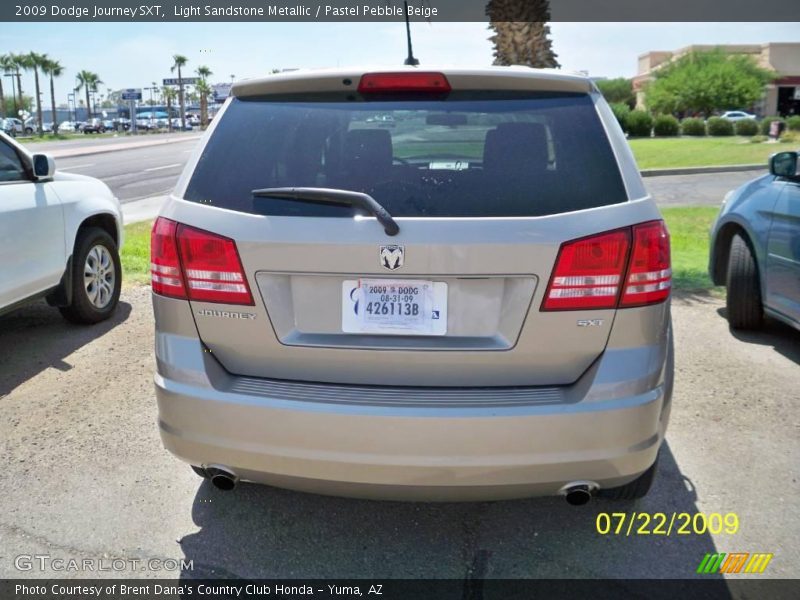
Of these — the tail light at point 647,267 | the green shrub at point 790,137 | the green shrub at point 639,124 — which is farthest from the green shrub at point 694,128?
the tail light at point 647,267

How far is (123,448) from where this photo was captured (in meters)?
3.90

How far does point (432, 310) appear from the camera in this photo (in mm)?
2461

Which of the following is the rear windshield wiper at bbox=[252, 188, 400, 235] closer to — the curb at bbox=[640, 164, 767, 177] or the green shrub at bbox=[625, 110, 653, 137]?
the curb at bbox=[640, 164, 767, 177]

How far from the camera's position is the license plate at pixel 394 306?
2.46 metres

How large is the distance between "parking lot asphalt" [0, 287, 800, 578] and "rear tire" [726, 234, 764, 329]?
120 cm

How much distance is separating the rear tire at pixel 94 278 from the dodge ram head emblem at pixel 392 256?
4211 mm

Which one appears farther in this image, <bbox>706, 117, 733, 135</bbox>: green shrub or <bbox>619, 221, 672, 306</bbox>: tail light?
<bbox>706, 117, 733, 135</bbox>: green shrub

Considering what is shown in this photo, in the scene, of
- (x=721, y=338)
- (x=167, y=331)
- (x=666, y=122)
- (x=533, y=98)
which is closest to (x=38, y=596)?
(x=167, y=331)

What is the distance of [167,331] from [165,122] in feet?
404

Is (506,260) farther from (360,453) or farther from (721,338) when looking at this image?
(721,338)

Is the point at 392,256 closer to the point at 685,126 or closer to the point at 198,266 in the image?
the point at 198,266

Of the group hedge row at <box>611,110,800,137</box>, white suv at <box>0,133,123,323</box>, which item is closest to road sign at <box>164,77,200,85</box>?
hedge row at <box>611,110,800,137</box>

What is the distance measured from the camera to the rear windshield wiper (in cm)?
242

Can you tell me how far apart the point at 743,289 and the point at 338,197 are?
421cm
